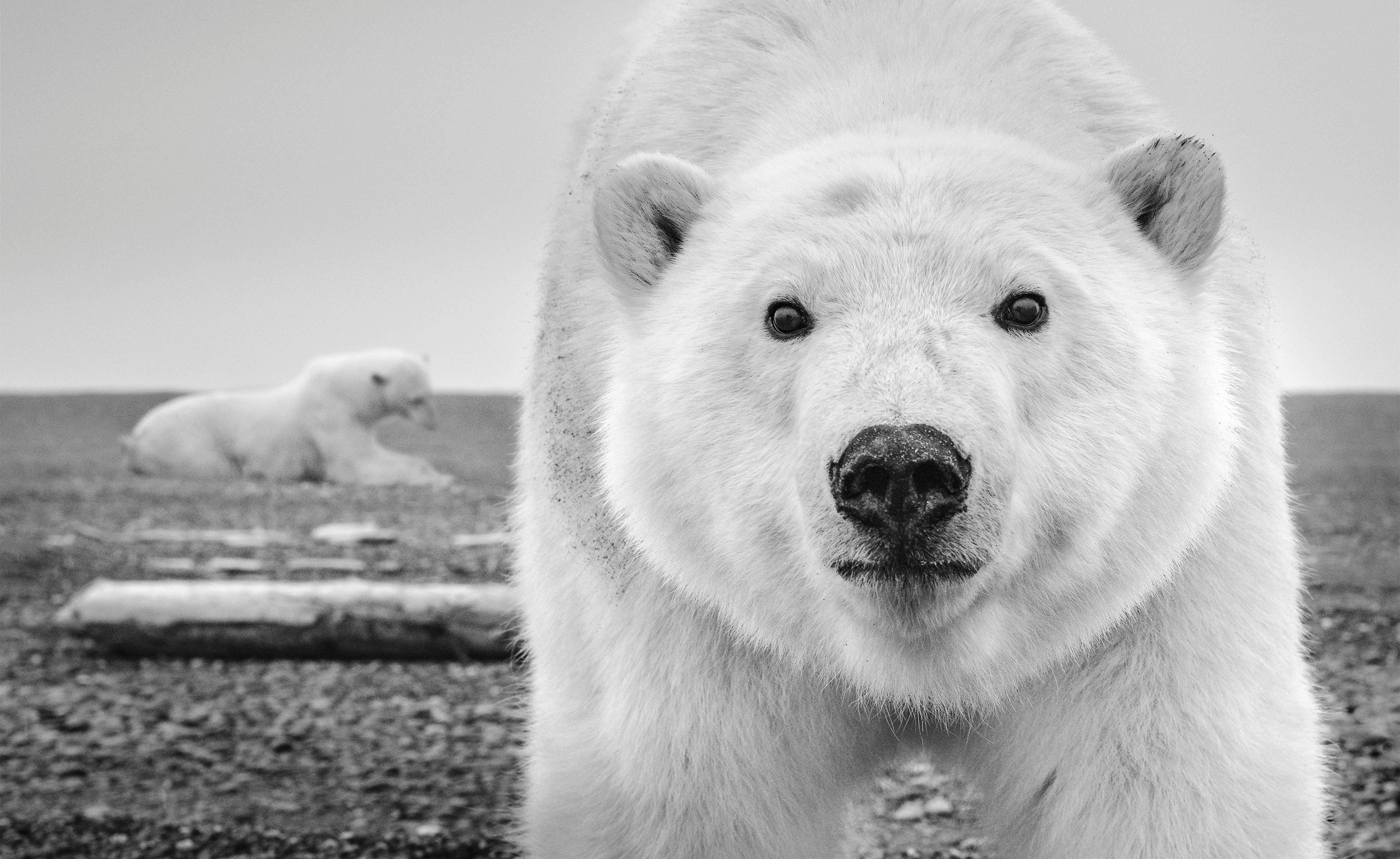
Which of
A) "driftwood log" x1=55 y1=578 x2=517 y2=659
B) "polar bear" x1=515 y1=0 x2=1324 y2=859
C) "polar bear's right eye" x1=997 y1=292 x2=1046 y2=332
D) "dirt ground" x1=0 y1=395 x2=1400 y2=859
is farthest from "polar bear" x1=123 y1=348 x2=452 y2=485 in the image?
"polar bear's right eye" x1=997 y1=292 x2=1046 y2=332

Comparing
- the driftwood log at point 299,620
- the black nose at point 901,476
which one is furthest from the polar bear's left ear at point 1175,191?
the driftwood log at point 299,620

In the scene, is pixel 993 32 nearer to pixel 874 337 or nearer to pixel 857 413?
pixel 874 337

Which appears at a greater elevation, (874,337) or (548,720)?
(874,337)

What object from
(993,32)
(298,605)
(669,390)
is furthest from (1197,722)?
(298,605)

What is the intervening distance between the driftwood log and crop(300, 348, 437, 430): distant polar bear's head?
6.11 meters

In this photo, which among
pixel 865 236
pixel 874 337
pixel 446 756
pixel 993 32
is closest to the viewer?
pixel 874 337

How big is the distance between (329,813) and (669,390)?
2.10 meters

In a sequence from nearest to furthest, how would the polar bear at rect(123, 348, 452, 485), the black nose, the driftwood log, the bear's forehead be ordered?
the black nose < the bear's forehead < the driftwood log < the polar bear at rect(123, 348, 452, 485)

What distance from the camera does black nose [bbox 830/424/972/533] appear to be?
1.95 m

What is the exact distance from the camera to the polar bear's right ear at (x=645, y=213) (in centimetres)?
252

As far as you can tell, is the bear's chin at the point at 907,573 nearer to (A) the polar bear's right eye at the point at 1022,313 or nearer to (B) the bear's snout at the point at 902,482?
(B) the bear's snout at the point at 902,482

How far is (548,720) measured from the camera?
286 cm

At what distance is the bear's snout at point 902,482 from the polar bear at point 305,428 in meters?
8.71

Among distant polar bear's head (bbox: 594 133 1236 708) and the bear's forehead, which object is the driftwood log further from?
the bear's forehead
